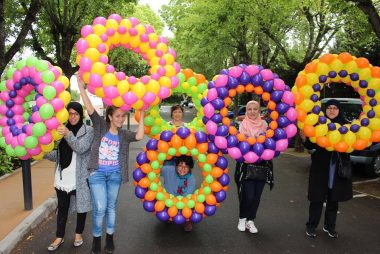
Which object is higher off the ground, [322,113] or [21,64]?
[21,64]

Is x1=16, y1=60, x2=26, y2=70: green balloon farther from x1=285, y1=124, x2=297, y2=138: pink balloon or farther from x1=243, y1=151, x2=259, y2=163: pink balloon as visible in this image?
x1=285, y1=124, x2=297, y2=138: pink balloon

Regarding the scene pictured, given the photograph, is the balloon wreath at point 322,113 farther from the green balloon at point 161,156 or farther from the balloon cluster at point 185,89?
the green balloon at point 161,156

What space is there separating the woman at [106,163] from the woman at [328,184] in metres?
2.44

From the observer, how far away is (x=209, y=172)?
16.5ft

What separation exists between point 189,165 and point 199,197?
19.1 inches

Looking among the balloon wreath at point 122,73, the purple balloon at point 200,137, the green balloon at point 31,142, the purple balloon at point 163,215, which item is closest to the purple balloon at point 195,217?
the purple balloon at point 163,215

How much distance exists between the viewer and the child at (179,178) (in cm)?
516

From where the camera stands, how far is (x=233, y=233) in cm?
503

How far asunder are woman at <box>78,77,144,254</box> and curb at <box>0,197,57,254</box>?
1.05 meters

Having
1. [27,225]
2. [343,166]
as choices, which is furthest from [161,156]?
[343,166]

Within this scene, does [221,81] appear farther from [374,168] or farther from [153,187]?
[374,168]

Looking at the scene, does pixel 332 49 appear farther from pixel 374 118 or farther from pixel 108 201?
pixel 108 201

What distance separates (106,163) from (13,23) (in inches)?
421

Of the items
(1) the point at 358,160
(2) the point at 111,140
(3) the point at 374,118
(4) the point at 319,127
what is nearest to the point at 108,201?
(2) the point at 111,140
